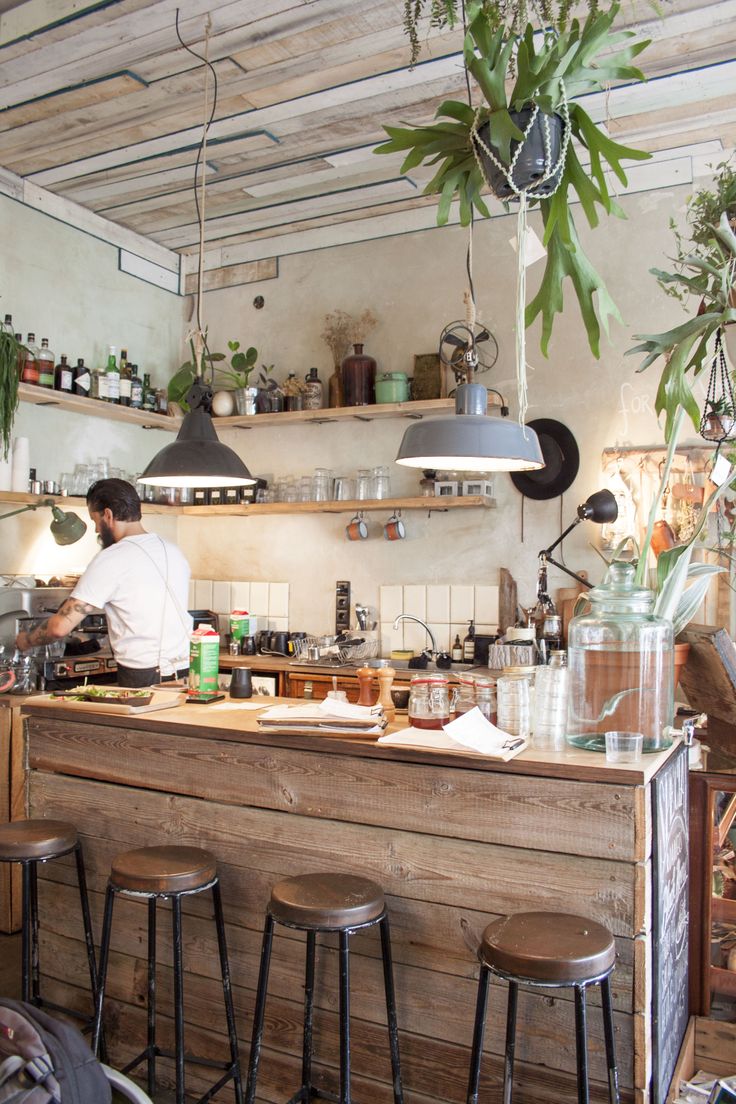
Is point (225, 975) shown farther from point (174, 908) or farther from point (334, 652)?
point (334, 652)

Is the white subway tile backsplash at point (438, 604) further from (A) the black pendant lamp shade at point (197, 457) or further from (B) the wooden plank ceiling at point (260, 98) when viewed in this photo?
(B) the wooden plank ceiling at point (260, 98)

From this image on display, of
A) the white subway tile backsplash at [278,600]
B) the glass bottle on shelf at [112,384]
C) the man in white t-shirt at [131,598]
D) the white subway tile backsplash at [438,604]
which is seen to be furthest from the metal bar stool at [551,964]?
the glass bottle on shelf at [112,384]

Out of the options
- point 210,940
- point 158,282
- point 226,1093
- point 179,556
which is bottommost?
point 226,1093

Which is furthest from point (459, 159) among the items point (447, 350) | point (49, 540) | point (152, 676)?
point (49, 540)

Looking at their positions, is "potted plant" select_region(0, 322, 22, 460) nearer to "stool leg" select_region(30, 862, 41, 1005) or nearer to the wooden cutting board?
the wooden cutting board

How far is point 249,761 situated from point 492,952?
0.94 meters

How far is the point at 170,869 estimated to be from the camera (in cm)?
224

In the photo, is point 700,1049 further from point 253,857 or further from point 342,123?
point 342,123

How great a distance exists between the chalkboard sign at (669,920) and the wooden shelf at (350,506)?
2.36 metres

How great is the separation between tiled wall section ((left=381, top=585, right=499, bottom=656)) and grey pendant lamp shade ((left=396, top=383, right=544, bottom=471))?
2538 mm

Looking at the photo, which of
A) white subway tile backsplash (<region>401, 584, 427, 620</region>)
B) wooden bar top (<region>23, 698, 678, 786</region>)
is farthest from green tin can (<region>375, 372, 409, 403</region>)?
wooden bar top (<region>23, 698, 678, 786</region>)

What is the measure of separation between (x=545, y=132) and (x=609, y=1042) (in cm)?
202

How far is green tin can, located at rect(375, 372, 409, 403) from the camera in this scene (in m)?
5.01

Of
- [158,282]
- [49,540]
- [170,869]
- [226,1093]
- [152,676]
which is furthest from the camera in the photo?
[158,282]
